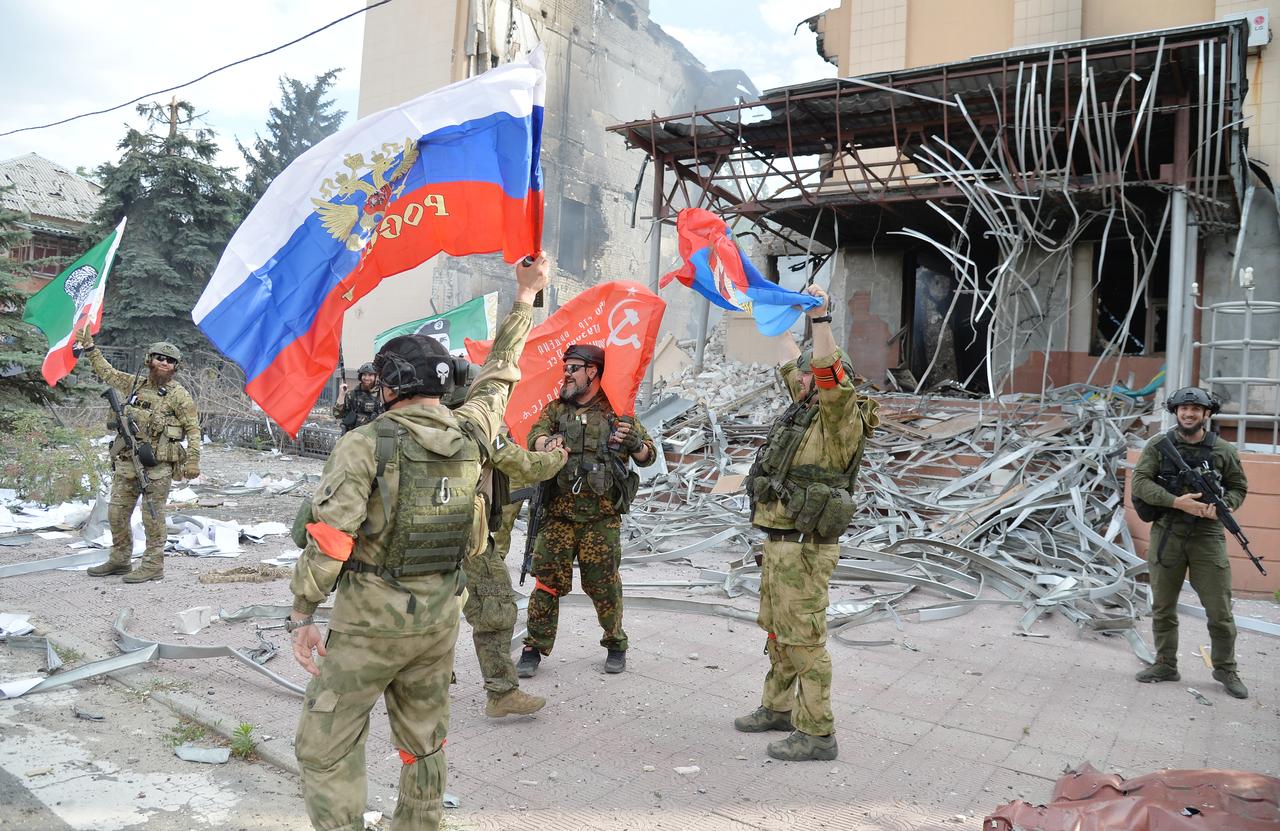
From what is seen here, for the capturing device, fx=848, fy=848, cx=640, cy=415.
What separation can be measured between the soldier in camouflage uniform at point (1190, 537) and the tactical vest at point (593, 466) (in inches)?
126

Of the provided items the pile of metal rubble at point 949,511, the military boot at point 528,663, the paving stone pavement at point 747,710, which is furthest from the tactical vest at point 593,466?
the pile of metal rubble at point 949,511

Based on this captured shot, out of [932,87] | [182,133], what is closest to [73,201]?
[182,133]

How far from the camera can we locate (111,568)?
7387mm

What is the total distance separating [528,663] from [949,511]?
240 inches

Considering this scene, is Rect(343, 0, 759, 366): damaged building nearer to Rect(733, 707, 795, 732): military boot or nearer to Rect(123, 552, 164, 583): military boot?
Rect(123, 552, 164, 583): military boot

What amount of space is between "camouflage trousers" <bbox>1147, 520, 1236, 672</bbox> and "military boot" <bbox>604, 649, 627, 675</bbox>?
11.1 feet

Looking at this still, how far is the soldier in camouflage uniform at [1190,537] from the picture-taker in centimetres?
517

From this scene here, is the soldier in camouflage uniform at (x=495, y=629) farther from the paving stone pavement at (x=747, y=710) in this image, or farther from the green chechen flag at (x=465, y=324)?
the green chechen flag at (x=465, y=324)

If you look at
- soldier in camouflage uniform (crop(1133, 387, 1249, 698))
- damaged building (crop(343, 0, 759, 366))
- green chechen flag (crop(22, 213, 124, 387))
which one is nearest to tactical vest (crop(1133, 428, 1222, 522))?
soldier in camouflage uniform (crop(1133, 387, 1249, 698))

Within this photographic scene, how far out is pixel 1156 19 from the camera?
575 inches

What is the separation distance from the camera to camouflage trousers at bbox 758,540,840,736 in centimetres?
400

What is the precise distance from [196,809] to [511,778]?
125 cm

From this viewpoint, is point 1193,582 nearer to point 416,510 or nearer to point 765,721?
point 765,721

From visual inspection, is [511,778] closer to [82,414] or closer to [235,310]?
[235,310]
